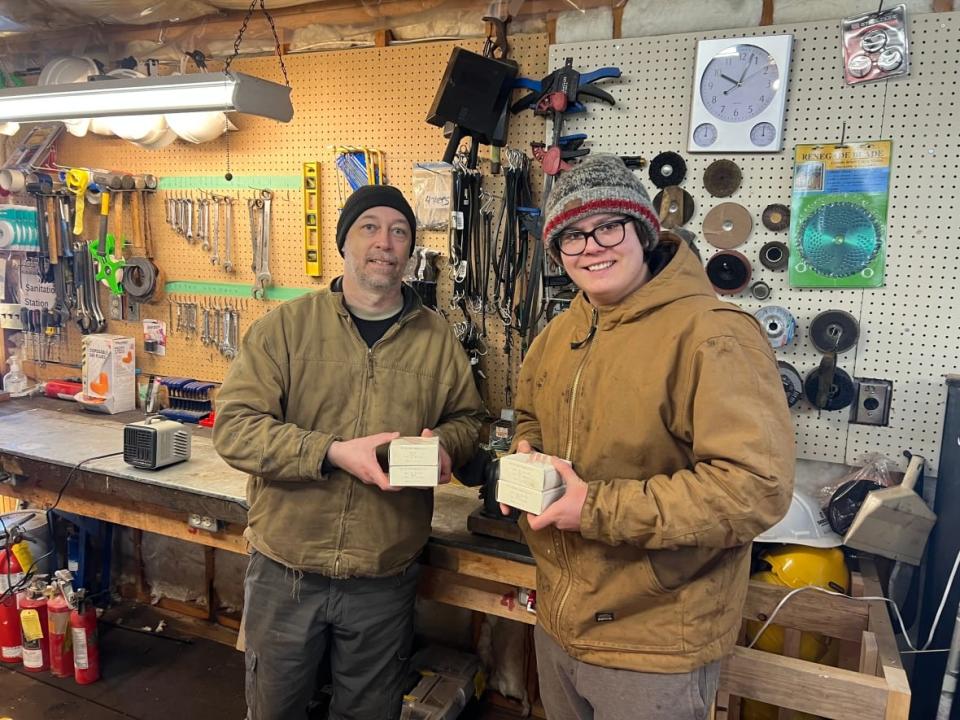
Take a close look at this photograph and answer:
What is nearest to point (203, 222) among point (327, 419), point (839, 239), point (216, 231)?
Result: point (216, 231)

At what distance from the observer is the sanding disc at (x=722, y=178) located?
1.85m

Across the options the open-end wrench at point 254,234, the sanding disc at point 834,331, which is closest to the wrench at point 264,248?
the open-end wrench at point 254,234

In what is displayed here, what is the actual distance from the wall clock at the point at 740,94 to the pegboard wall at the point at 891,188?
3cm

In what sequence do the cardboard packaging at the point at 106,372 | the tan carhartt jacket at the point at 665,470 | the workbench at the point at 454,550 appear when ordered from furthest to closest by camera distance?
1. the cardboard packaging at the point at 106,372
2. the workbench at the point at 454,550
3. the tan carhartt jacket at the point at 665,470

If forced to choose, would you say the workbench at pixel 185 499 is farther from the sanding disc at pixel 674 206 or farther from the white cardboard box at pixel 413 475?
the sanding disc at pixel 674 206

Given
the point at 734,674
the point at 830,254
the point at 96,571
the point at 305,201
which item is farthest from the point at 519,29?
the point at 96,571

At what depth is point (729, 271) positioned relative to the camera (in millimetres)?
1878

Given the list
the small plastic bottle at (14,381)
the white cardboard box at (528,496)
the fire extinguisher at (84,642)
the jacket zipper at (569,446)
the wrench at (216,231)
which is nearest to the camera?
the white cardboard box at (528,496)

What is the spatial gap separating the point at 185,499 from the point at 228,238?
1.15 m

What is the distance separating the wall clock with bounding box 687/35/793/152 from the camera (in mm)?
1772

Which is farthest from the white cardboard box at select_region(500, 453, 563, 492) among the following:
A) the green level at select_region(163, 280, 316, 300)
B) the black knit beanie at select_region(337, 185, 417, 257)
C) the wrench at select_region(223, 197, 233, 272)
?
the wrench at select_region(223, 197, 233, 272)

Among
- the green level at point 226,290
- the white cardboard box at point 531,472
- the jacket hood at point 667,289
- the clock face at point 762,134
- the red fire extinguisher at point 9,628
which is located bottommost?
the red fire extinguisher at point 9,628

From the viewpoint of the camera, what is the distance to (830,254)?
1.78 meters

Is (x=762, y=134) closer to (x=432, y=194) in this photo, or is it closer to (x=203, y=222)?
(x=432, y=194)
